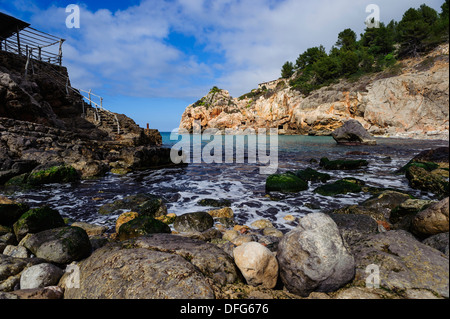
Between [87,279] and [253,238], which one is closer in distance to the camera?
[87,279]

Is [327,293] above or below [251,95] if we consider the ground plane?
below

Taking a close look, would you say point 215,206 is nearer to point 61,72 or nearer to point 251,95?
point 61,72

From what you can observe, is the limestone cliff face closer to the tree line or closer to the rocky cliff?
the tree line

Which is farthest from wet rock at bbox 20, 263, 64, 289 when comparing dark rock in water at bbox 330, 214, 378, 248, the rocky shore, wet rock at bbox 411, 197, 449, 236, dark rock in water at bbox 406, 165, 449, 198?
dark rock in water at bbox 406, 165, 449, 198

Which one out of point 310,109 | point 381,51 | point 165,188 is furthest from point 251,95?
point 165,188

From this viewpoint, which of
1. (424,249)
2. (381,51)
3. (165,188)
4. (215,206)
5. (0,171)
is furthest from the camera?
(381,51)

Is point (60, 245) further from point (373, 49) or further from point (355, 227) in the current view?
point (373, 49)

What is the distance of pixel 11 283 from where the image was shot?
2.67 meters

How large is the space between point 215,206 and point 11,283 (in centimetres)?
448

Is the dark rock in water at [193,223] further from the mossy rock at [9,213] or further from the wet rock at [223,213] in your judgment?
the mossy rock at [9,213]

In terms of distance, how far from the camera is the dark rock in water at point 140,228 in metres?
4.20

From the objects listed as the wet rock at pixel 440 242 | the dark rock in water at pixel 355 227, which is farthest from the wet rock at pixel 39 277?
the wet rock at pixel 440 242

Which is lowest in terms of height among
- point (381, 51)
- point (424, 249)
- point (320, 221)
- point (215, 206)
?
point (215, 206)

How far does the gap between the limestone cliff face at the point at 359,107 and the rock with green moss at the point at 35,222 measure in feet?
97.5
